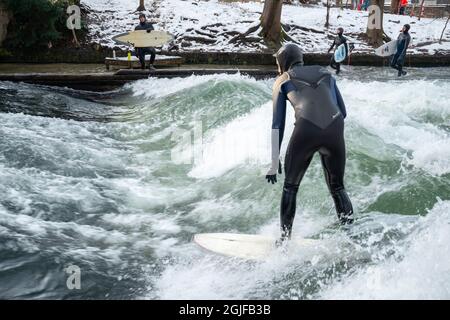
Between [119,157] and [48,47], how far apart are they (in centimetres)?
1056

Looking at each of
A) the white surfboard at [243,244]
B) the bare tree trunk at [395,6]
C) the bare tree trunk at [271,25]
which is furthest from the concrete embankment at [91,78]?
the bare tree trunk at [395,6]

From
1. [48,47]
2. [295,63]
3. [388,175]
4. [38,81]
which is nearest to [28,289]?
[295,63]

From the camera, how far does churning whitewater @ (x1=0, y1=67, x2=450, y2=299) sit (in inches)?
159

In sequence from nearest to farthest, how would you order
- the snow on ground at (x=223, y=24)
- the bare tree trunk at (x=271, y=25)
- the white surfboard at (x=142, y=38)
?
the white surfboard at (x=142, y=38) < the snow on ground at (x=223, y=24) < the bare tree trunk at (x=271, y=25)

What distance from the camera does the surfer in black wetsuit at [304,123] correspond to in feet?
14.0

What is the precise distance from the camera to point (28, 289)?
412 cm

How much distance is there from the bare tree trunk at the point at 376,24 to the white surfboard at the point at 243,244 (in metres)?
17.9

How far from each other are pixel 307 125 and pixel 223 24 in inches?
665

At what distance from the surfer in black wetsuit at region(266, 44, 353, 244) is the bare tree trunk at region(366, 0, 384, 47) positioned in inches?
696

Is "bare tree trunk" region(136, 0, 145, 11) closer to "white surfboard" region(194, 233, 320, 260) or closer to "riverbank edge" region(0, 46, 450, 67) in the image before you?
→ "riverbank edge" region(0, 46, 450, 67)

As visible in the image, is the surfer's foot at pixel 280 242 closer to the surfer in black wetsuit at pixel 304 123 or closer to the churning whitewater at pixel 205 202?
the surfer in black wetsuit at pixel 304 123

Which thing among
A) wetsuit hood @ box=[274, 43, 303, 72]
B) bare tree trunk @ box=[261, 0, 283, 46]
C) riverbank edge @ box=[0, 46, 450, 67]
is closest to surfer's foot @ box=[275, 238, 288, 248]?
wetsuit hood @ box=[274, 43, 303, 72]

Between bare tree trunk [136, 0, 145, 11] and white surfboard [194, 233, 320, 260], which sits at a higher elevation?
bare tree trunk [136, 0, 145, 11]
